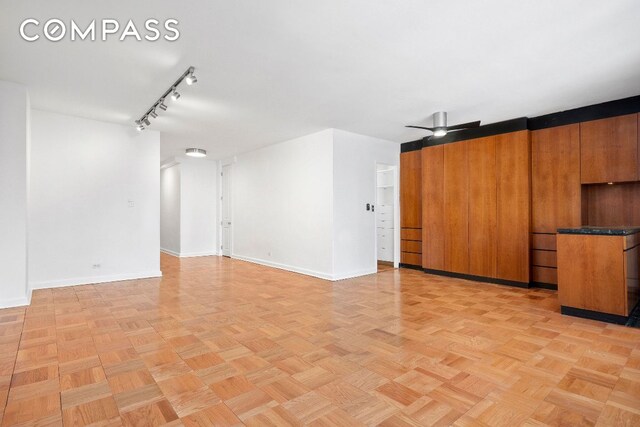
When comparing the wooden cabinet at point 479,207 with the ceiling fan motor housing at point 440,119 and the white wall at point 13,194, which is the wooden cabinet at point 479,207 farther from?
the white wall at point 13,194

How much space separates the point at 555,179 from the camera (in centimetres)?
499

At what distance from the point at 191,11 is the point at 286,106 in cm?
221

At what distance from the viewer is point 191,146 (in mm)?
7328

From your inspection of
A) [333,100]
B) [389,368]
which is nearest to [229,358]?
[389,368]

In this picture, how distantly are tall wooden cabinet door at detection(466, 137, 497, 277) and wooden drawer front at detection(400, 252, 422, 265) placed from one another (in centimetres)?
117

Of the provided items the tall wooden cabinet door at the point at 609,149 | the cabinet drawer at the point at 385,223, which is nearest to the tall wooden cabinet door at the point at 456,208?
the cabinet drawer at the point at 385,223

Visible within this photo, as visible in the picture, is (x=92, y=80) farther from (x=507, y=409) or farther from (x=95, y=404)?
(x=507, y=409)

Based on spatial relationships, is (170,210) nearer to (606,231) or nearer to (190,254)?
(190,254)

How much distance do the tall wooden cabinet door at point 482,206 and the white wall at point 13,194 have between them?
6.55 metres

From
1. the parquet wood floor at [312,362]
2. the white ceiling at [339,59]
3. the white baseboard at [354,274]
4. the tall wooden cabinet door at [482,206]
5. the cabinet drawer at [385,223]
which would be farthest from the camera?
the cabinet drawer at [385,223]

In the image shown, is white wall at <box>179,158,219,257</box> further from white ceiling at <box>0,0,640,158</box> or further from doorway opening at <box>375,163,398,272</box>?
doorway opening at <box>375,163,398,272</box>

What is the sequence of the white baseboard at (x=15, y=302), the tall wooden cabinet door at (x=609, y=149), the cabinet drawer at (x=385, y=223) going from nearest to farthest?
the white baseboard at (x=15, y=302)
the tall wooden cabinet door at (x=609, y=149)
the cabinet drawer at (x=385, y=223)

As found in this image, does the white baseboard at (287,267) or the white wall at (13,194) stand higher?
the white wall at (13,194)

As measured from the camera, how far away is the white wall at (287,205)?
584 centimetres
